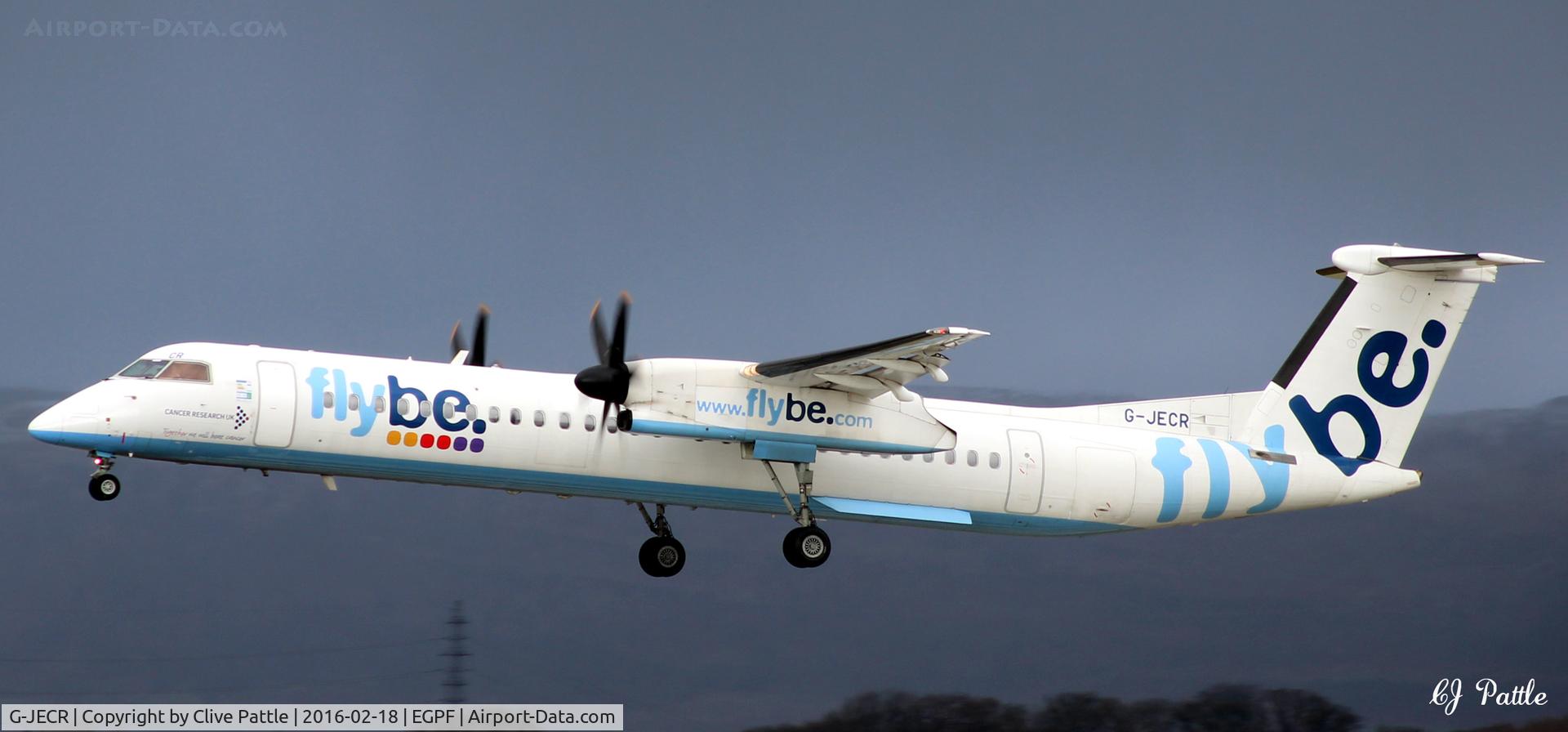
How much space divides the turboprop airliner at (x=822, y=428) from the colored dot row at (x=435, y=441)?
0.02 meters

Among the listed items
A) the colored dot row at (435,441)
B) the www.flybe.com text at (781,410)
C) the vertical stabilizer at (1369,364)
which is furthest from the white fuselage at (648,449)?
the www.flybe.com text at (781,410)

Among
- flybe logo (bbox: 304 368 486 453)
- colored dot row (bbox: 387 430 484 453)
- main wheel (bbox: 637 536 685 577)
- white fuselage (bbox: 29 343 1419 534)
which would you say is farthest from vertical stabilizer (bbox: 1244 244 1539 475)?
flybe logo (bbox: 304 368 486 453)

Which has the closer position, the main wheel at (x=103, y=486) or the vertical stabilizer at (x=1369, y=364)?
the main wheel at (x=103, y=486)

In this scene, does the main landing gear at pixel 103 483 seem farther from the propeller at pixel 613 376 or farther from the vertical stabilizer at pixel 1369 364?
the vertical stabilizer at pixel 1369 364

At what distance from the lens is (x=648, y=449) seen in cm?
1683

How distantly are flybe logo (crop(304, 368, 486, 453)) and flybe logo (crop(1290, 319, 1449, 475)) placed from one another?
1084cm

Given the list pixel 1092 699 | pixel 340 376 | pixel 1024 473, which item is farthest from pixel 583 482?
pixel 1092 699

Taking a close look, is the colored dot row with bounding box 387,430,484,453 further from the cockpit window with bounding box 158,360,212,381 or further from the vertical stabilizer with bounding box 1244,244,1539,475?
the vertical stabilizer with bounding box 1244,244,1539,475

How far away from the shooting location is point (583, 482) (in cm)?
1664

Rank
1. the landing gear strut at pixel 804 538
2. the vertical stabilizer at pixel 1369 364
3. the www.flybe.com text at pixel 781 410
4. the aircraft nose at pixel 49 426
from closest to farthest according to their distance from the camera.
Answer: the aircraft nose at pixel 49 426, the www.flybe.com text at pixel 781 410, the landing gear strut at pixel 804 538, the vertical stabilizer at pixel 1369 364

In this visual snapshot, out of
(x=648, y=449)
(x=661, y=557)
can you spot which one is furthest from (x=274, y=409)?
(x=661, y=557)

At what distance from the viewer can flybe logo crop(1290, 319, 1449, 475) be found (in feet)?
63.7

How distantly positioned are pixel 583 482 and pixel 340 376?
2903 mm

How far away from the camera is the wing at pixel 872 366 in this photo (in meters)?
15.5
